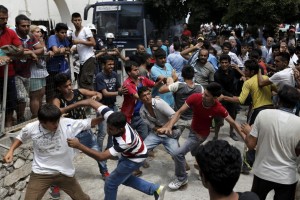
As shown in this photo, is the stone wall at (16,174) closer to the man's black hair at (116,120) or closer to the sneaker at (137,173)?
the sneaker at (137,173)

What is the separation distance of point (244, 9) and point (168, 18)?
4171mm

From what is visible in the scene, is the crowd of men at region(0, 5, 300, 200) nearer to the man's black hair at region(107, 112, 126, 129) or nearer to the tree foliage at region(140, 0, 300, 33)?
the man's black hair at region(107, 112, 126, 129)

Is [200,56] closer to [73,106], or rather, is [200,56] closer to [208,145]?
[73,106]

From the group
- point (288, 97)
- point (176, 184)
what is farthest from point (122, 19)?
point (288, 97)

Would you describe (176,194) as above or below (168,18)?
below

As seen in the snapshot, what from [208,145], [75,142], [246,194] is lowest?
[75,142]

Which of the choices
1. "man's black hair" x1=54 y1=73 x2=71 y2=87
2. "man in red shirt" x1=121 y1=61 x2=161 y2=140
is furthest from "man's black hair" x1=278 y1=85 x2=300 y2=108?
"man's black hair" x1=54 y1=73 x2=71 y2=87

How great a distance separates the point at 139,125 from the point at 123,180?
1.38 m

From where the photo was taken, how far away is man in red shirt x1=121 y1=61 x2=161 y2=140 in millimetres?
4797

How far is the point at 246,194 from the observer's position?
6.04 feet

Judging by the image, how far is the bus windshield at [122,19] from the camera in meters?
12.1

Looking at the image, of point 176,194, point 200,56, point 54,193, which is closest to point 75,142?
point 54,193

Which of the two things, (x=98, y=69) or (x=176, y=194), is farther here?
(x=98, y=69)

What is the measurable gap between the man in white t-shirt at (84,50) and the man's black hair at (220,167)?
4.20 m
